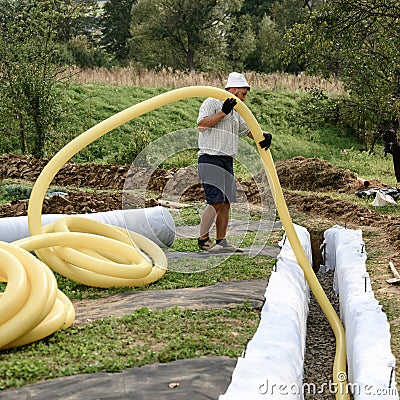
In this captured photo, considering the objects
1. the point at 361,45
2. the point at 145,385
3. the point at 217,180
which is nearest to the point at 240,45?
the point at 361,45

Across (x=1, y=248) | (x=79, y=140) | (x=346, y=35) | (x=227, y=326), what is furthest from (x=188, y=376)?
(x=346, y=35)

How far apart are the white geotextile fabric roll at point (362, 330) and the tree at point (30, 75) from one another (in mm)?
8332

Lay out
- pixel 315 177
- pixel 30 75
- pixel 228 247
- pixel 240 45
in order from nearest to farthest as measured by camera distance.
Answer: pixel 228 247 < pixel 30 75 < pixel 315 177 < pixel 240 45

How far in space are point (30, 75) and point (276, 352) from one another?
10788 mm

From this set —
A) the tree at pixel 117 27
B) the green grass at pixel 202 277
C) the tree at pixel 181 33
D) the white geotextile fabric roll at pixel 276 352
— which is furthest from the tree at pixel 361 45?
the tree at pixel 117 27

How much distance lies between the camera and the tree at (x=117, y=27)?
34.2m

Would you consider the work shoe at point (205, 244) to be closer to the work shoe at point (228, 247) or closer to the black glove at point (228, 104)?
the work shoe at point (228, 247)

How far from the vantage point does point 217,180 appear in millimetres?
6656

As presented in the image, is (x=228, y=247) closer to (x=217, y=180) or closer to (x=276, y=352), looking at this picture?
(x=217, y=180)

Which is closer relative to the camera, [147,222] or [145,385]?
[145,385]

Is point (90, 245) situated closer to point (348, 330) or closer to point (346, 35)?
point (348, 330)

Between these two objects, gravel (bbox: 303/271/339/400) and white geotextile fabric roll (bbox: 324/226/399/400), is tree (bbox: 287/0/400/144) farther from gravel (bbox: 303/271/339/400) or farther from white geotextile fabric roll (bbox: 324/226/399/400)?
gravel (bbox: 303/271/339/400)

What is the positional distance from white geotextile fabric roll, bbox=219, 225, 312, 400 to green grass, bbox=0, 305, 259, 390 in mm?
144

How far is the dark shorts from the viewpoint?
664 cm
